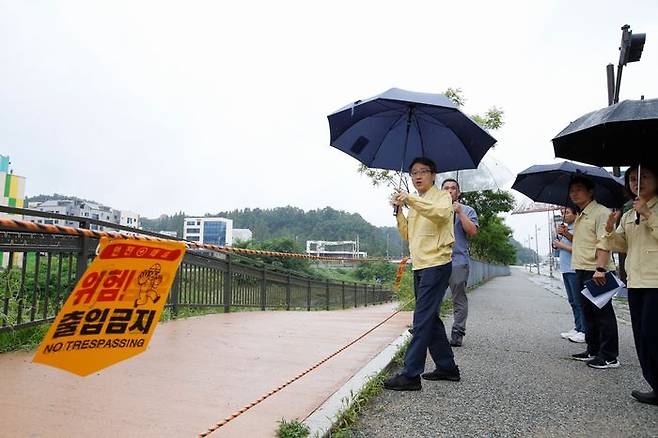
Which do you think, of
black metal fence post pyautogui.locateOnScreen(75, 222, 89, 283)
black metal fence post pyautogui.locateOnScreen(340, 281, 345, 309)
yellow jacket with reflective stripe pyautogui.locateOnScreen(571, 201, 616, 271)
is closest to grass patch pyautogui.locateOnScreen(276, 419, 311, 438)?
black metal fence post pyautogui.locateOnScreen(75, 222, 89, 283)

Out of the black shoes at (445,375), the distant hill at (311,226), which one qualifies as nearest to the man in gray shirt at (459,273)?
the black shoes at (445,375)

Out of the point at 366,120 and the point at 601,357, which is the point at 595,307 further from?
the point at 366,120

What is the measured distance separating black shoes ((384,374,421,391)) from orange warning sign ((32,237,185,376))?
189 centimetres

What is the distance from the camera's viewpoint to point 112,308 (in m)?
1.91

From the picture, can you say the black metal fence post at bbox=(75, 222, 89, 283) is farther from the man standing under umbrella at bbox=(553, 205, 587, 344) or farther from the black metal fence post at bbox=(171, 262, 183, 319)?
the man standing under umbrella at bbox=(553, 205, 587, 344)

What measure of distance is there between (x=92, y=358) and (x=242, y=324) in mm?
4318

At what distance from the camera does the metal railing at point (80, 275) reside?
12.6ft

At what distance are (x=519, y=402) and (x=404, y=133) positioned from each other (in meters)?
2.43

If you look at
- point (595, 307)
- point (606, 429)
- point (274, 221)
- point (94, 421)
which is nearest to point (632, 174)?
point (595, 307)

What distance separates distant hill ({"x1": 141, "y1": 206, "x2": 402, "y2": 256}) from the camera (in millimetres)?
88438

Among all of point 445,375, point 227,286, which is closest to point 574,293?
point 445,375

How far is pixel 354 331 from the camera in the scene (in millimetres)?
5750

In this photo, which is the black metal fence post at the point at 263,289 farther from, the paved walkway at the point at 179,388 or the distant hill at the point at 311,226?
the distant hill at the point at 311,226

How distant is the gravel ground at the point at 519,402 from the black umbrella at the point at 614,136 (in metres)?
1.79
